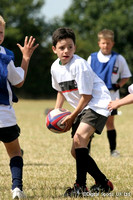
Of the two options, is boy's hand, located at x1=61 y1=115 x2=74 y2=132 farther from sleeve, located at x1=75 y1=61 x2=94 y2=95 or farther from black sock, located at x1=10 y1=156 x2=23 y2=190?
black sock, located at x1=10 y1=156 x2=23 y2=190

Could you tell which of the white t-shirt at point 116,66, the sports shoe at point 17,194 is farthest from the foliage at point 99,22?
the sports shoe at point 17,194

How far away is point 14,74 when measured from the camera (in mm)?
3979

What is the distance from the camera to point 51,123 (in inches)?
184

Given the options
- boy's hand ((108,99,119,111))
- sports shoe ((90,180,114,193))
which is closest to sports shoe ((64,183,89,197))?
sports shoe ((90,180,114,193))

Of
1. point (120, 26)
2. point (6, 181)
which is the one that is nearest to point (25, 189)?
point (6, 181)

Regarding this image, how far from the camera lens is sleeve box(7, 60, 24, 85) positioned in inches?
155

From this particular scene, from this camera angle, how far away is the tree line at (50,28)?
140 ft

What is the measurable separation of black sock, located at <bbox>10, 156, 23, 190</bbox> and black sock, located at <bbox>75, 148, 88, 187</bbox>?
656 millimetres

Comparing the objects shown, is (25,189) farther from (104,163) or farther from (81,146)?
(104,163)

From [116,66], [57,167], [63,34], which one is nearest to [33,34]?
[116,66]

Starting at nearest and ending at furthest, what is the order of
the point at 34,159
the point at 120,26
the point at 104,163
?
the point at 104,163
the point at 34,159
the point at 120,26

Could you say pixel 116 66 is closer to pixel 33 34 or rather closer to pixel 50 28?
pixel 33 34

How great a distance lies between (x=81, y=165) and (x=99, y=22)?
45.4 metres

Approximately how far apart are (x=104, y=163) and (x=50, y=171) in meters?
1.06
